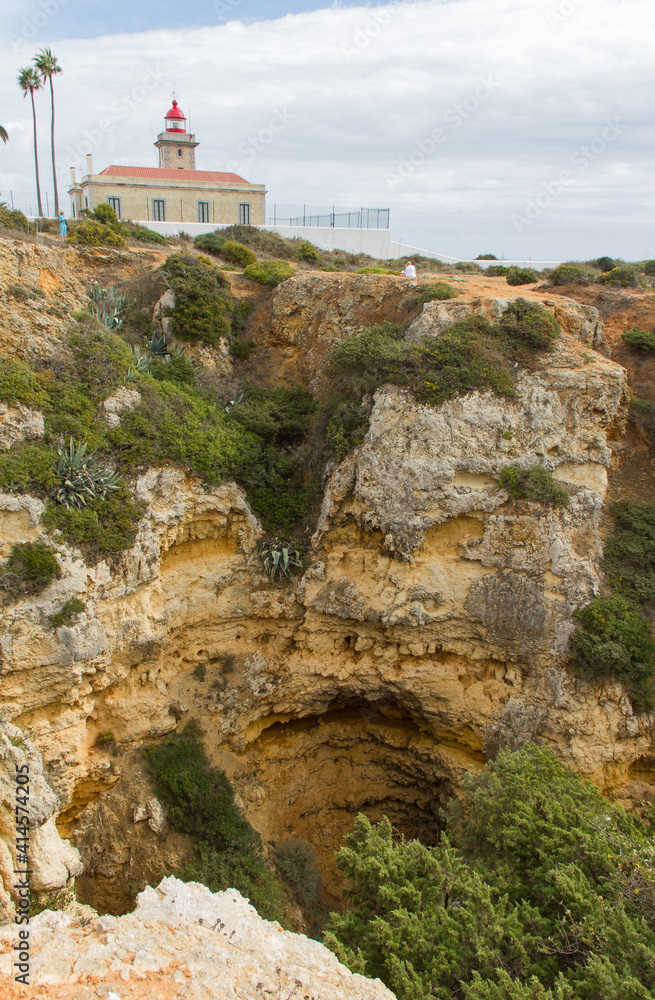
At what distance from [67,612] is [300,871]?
776 centimetres

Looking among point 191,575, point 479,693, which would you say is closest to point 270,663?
point 191,575

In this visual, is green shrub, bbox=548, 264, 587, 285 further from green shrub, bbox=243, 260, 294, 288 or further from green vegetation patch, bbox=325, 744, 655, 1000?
green vegetation patch, bbox=325, 744, 655, 1000

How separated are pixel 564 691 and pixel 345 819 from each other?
22.8 feet

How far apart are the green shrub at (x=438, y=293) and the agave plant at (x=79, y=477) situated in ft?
31.0

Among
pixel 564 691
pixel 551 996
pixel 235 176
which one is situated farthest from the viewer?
pixel 235 176

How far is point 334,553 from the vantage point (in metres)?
14.2

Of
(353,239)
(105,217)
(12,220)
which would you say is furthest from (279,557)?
(353,239)

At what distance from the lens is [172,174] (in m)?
36.8

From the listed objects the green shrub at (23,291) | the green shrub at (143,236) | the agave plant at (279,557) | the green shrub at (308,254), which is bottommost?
the agave plant at (279,557)

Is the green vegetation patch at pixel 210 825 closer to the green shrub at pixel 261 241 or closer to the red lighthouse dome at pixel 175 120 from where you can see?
the green shrub at pixel 261 241

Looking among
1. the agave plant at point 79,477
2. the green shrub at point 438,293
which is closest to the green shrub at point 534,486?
the green shrub at point 438,293

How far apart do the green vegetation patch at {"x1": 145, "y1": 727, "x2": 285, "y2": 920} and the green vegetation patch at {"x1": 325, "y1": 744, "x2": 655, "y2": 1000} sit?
3.15 metres

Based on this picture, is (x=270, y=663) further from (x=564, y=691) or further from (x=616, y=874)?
(x=616, y=874)

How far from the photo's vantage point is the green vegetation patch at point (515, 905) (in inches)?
284
